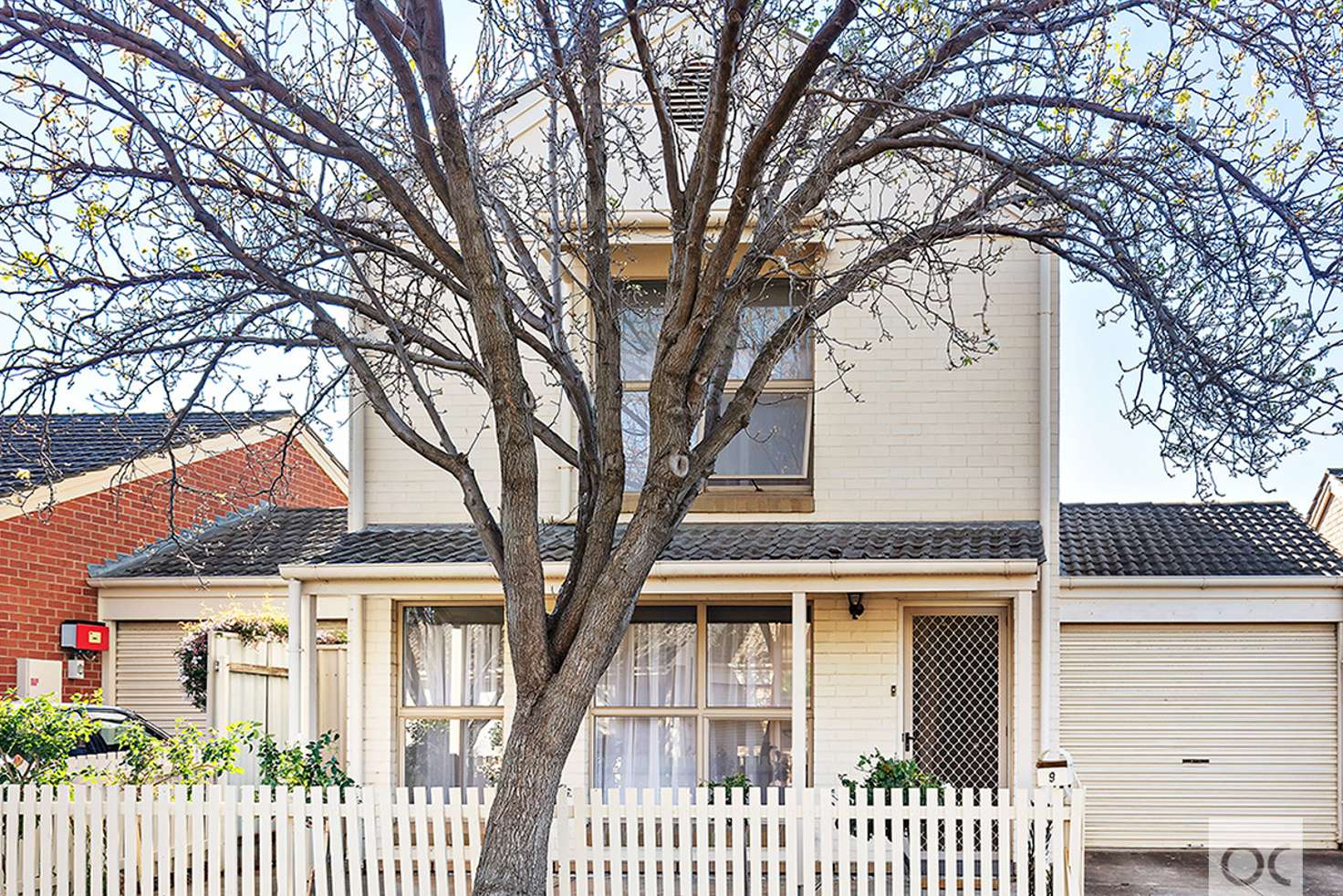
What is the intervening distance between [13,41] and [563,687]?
4.22 meters

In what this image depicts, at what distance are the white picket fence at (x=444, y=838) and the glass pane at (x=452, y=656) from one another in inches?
124

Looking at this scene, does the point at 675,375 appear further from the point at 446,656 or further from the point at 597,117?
the point at 446,656

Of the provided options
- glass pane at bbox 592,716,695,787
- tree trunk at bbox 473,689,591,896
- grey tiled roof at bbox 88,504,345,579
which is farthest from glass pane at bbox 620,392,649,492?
tree trunk at bbox 473,689,591,896

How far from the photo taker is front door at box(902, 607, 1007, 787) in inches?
514

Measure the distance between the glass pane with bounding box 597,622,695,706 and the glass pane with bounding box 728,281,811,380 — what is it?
2.46 m

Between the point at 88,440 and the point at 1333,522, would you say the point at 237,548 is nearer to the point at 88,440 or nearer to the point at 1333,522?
the point at 88,440

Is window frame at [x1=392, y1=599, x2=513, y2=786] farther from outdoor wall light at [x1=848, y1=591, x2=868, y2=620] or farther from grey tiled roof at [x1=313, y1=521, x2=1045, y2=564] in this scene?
outdoor wall light at [x1=848, y1=591, x2=868, y2=620]

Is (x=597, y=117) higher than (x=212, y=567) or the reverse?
higher

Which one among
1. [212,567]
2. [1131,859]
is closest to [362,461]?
[212,567]

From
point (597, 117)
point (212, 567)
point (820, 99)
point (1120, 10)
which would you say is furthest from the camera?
point (212, 567)

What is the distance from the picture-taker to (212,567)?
16891 millimetres

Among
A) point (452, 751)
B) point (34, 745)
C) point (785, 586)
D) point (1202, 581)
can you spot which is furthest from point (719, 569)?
point (1202, 581)

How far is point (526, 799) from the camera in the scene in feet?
25.1

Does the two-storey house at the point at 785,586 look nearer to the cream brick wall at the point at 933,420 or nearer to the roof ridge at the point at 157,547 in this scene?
the cream brick wall at the point at 933,420
